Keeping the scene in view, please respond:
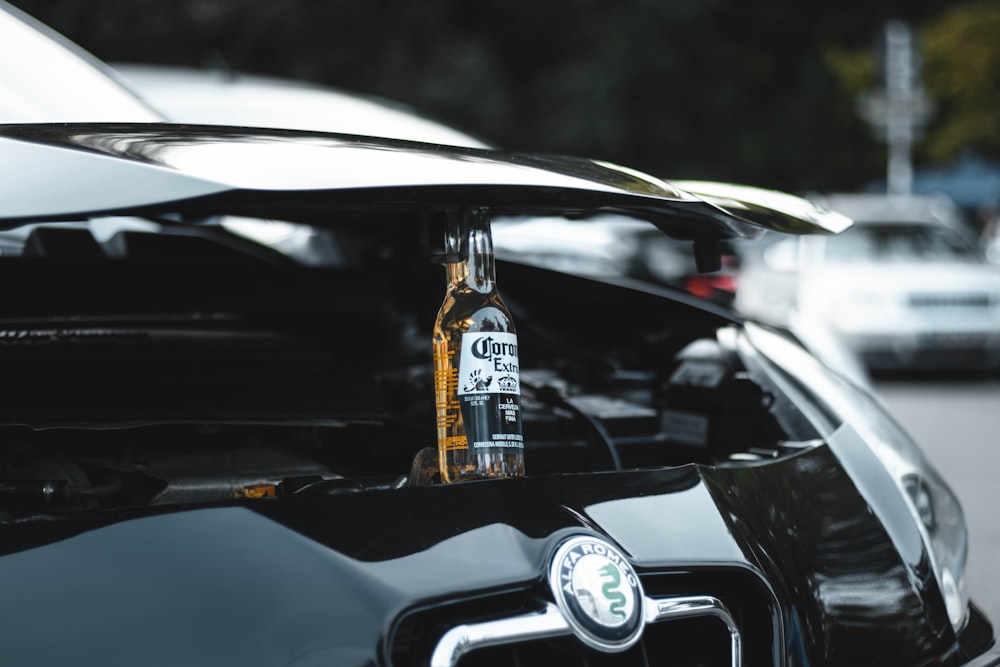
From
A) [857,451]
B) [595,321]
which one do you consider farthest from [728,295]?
[857,451]

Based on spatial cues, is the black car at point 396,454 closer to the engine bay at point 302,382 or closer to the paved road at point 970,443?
the engine bay at point 302,382

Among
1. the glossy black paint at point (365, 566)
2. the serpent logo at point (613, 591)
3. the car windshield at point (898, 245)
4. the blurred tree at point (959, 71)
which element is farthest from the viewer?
the blurred tree at point (959, 71)

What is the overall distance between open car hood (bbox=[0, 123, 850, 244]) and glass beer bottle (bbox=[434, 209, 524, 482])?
0.14 meters

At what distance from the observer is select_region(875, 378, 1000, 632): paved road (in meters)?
4.00

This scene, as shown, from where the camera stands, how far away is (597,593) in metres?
1.41

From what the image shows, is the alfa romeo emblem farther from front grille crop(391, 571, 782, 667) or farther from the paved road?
the paved road

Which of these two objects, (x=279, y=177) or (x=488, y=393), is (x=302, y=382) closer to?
(x=488, y=393)

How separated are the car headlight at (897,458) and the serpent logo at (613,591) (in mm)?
632

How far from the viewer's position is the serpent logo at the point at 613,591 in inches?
55.6

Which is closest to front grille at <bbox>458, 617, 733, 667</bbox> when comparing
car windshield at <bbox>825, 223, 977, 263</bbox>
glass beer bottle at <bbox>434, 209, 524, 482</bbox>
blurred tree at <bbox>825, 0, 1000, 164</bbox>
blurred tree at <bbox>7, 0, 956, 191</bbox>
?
glass beer bottle at <bbox>434, 209, 524, 482</bbox>

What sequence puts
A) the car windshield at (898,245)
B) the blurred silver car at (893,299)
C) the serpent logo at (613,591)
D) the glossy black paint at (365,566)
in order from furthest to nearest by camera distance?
the car windshield at (898,245)
the blurred silver car at (893,299)
the serpent logo at (613,591)
the glossy black paint at (365,566)

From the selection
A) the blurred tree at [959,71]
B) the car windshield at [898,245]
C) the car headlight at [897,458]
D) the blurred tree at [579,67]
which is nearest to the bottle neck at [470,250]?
the car headlight at [897,458]

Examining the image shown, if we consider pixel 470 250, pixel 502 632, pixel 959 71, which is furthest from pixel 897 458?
pixel 959 71

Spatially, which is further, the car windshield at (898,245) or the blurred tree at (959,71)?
the blurred tree at (959,71)
